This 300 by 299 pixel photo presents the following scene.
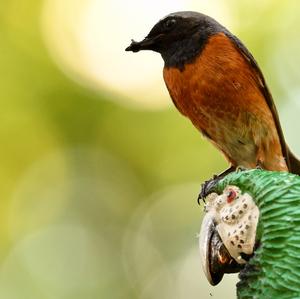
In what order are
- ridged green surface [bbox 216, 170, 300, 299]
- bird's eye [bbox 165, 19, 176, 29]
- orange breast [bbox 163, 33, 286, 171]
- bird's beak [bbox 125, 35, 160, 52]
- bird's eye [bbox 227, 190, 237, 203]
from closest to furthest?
1. ridged green surface [bbox 216, 170, 300, 299]
2. bird's eye [bbox 227, 190, 237, 203]
3. bird's beak [bbox 125, 35, 160, 52]
4. orange breast [bbox 163, 33, 286, 171]
5. bird's eye [bbox 165, 19, 176, 29]

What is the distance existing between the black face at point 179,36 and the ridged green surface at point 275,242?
2.21 m

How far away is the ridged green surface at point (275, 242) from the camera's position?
203 inches

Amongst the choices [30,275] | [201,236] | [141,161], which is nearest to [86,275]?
[30,275]

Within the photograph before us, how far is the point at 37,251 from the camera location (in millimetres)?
14102

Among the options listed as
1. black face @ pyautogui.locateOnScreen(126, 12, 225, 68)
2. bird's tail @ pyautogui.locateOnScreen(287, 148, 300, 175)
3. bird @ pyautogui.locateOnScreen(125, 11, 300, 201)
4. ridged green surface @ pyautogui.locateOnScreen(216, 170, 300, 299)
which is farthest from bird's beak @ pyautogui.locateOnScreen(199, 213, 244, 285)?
bird's tail @ pyautogui.locateOnScreen(287, 148, 300, 175)

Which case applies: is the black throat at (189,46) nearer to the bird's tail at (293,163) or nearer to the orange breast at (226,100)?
the orange breast at (226,100)

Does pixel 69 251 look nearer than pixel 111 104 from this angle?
No

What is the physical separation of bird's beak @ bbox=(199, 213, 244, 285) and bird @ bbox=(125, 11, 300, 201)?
70.8 inches

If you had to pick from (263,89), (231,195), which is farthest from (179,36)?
(231,195)

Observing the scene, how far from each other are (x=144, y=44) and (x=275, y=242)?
2.41 meters

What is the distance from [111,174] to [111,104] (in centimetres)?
166

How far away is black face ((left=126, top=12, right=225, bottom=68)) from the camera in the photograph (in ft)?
A: 24.2

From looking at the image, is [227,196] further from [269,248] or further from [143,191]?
[143,191]

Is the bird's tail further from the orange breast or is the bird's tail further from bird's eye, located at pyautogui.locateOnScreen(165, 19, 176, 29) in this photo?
bird's eye, located at pyautogui.locateOnScreen(165, 19, 176, 29)
